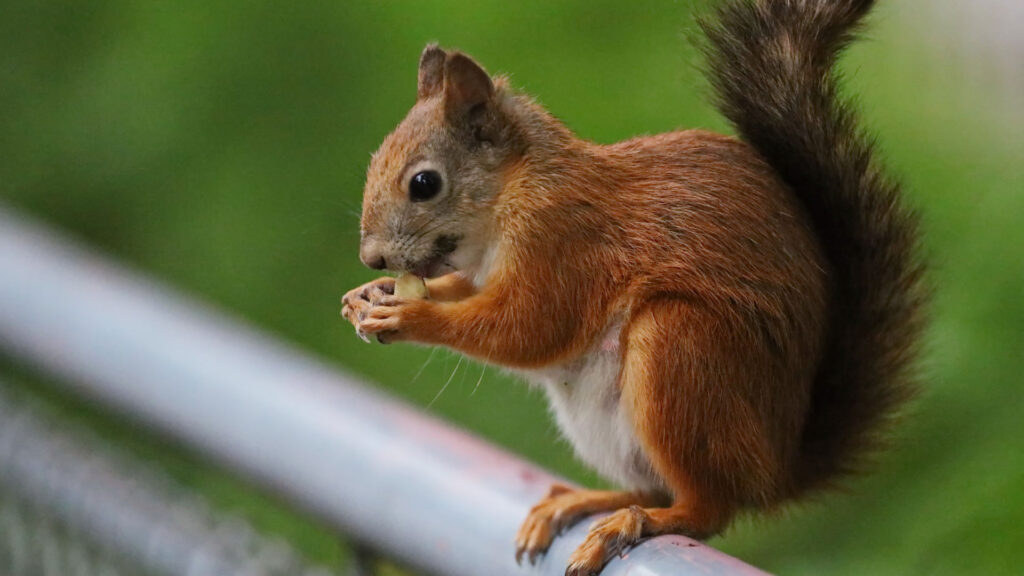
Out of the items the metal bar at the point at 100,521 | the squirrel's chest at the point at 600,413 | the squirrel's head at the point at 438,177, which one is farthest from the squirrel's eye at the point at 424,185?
the metal bar at the point at 100,521

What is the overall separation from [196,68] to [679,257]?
5.16ft

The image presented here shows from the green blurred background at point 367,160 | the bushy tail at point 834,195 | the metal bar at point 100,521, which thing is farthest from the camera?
the green blurred background at point 367,160

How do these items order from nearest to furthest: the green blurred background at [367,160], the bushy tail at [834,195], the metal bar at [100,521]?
1. the bushy tail at [834,195]
2. the metal bar at [100,521]
3. the green blurred background at [367,160]

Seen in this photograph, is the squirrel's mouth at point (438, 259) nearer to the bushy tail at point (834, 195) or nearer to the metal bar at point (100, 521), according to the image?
the bushy tail at point (834, 195)

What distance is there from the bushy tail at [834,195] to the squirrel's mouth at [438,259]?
190 mm

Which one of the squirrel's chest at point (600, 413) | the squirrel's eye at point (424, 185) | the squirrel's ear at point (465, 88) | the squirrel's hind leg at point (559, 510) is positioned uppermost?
the squirrel's ear at point (465, 88)

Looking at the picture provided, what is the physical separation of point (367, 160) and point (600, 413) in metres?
0.39

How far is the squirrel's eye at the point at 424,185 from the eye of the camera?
0.78 metres

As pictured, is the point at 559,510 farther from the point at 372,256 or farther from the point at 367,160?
the point at 367,160

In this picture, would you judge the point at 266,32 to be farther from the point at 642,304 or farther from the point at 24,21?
the point at 642,304

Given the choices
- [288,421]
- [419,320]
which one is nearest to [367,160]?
[288,421]

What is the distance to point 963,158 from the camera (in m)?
1.44

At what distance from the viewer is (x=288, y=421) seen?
3.14ft

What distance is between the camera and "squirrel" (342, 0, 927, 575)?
0.76 meters
